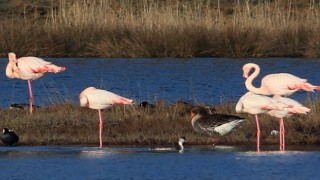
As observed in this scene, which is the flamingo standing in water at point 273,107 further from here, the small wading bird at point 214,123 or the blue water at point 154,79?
the blue water at point 154,79

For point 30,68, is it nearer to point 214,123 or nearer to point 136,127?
point 136,127

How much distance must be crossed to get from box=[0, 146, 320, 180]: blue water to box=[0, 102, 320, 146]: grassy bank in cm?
58

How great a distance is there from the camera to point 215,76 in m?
26.4

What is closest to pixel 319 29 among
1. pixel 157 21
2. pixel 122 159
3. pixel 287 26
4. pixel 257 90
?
pixel 287 26

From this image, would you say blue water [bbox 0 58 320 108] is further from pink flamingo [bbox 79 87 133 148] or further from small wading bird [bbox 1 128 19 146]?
small wading bird [bbox 1 128 19 146]

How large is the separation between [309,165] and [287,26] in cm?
1796

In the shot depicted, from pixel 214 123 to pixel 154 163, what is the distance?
69.1 inches

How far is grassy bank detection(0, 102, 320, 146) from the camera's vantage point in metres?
15.4

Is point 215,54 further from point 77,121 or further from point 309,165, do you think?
point 309,165

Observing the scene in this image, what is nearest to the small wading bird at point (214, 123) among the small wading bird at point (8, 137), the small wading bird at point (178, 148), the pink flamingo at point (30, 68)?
the small wading bird at point (178, 148)

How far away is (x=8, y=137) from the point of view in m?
14.9

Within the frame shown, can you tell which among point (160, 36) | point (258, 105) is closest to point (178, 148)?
point (258, 105)

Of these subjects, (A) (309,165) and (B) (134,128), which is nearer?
(A) (309,165)

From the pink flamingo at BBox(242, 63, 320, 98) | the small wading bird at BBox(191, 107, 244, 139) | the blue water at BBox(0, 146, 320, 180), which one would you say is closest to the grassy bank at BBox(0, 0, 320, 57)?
the pink flamingo at BBox(242, 63, 320, 98)
